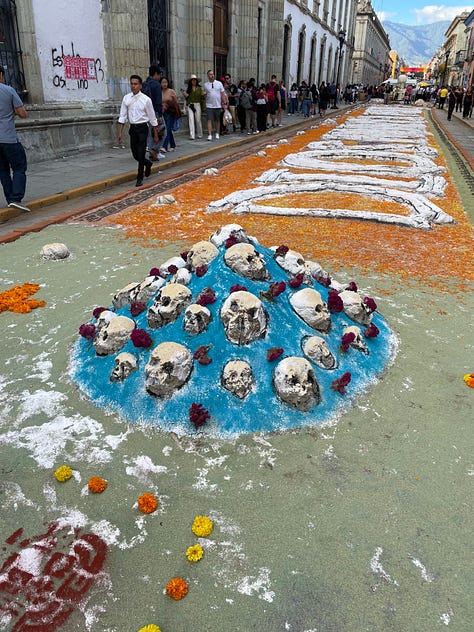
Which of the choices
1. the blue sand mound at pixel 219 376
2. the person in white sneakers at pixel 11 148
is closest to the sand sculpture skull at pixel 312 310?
the blue sand mound at pixel 219 376

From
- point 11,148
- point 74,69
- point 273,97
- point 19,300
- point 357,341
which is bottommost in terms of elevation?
point 19,300

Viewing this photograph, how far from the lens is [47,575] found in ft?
6.07

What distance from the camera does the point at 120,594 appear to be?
1.79m

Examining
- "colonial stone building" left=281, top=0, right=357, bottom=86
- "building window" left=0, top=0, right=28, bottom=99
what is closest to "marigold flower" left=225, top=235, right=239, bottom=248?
"building window" left=0, top=0, right=28, bottom=99

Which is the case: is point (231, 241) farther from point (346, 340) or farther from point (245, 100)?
point (245, 100)

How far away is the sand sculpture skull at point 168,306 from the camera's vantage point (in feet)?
10.0

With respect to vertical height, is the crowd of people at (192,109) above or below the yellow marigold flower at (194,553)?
above

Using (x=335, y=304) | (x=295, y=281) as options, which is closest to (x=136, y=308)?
(x=295, y=281)

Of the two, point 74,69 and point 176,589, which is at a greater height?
point 74,69

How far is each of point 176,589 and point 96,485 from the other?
2.20 ft

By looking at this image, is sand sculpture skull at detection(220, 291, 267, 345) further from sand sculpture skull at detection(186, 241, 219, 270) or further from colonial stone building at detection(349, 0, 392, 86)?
colonial stone building at detection(349, 0, 392, 86)

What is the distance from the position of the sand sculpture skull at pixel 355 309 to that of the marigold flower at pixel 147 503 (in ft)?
6.51

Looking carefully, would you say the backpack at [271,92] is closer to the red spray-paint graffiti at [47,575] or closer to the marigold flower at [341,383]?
the marigold flower at [341,383]

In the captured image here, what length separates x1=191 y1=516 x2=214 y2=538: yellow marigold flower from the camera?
2.02m
